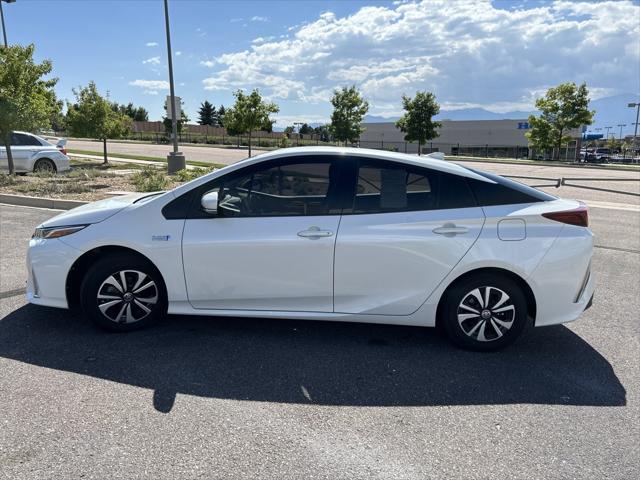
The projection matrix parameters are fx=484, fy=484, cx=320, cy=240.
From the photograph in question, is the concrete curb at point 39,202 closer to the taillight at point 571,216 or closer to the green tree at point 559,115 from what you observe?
the taillight at point 571,216

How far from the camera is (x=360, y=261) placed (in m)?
3.65

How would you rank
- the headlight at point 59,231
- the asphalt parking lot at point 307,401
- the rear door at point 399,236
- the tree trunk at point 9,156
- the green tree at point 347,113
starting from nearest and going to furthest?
the asphalt parking lot at point 307,401
the rear door at point 399,236
the headlight at point 59,231
the tree trunk at point 9,156
the green tree at point 347,113

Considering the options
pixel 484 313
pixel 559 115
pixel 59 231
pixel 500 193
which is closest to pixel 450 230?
pixel 500 193

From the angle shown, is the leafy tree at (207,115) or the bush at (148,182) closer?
the bush at (148,182)

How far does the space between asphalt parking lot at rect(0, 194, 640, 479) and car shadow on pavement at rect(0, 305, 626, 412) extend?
0.05 feet

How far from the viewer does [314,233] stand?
3641 mm

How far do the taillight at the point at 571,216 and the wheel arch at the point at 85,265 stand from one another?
3064 millimetres

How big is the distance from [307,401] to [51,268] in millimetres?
2349

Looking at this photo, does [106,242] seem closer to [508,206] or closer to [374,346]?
[374,346]

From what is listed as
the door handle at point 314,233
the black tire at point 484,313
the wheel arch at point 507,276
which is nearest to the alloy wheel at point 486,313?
the black tire at point 484,313

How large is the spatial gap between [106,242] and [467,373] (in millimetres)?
2915

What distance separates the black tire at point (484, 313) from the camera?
3674mm

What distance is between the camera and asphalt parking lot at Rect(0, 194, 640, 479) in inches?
99.2

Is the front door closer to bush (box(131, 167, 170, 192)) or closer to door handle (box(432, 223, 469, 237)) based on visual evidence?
door handle (box(432, 223, 469, 237))
